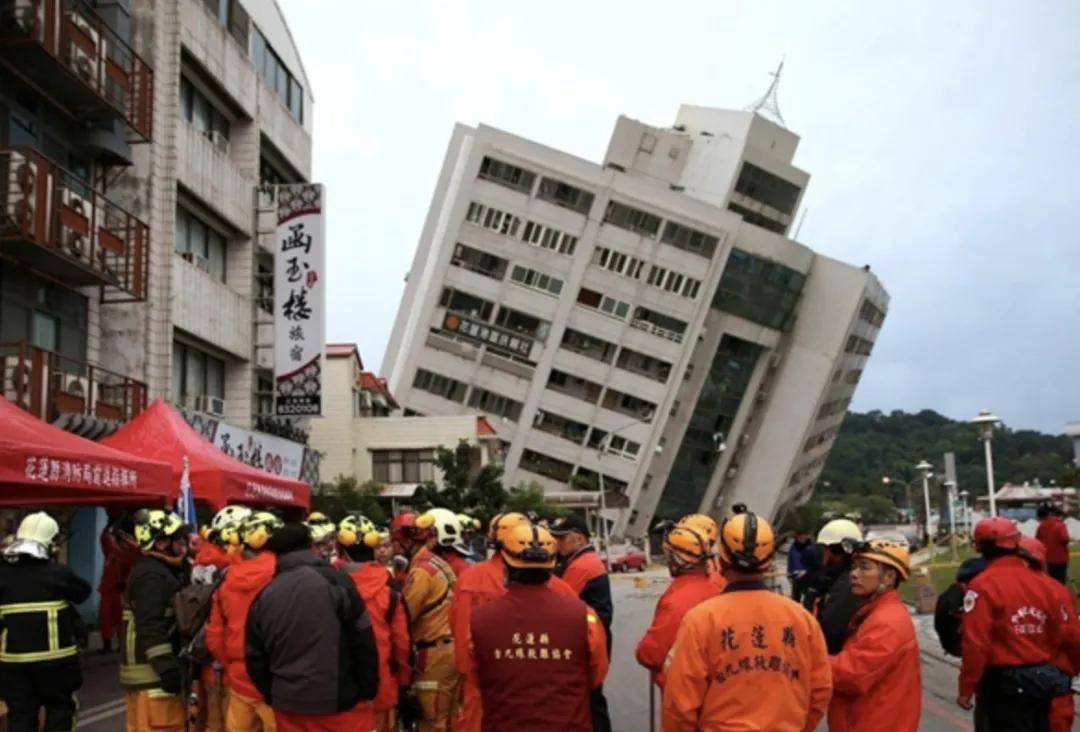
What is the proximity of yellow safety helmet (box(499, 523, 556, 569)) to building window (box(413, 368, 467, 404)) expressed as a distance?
213 feet

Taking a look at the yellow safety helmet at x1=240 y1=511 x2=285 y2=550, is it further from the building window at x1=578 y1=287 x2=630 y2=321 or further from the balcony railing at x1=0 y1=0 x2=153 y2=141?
the building window at x1=578 y1=287 x2=630 y2=321

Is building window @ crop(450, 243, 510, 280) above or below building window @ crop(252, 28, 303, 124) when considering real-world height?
below

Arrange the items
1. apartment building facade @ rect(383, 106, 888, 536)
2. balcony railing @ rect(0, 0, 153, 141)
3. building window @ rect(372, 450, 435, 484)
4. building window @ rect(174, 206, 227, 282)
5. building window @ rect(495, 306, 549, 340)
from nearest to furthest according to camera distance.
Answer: balcony railing @ rect(0, 0, 153, 141)
building window @ rect(174, 206, 227, 282)
building window @ rect(372, 450, 435, 484)
apartment building facade @ rect(383, 106, 888, 536)
building window @ rect(495, 306, 549, 340)

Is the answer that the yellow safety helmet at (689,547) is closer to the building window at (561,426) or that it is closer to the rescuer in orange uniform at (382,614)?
the rescuer in orange uniform at (382,614)

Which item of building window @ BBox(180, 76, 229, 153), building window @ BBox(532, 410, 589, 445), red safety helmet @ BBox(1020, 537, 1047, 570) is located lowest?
building window @ BBox(532, 410, 589, 445)

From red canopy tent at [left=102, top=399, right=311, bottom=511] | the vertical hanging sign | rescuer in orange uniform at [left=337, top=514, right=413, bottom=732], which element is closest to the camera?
rescuer in orange uniform at [left=337, top=514, right=413, bottom=732]

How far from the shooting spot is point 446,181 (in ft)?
247

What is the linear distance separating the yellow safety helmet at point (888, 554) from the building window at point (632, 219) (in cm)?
6512

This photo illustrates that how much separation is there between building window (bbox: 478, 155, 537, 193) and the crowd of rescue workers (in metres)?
60.9

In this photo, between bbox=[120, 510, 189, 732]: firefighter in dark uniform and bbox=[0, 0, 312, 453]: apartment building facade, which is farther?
bbox=[0, 0, 312, 453]: apartment building facade

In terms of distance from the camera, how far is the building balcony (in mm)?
18531

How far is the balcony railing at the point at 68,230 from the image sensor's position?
18.3 m

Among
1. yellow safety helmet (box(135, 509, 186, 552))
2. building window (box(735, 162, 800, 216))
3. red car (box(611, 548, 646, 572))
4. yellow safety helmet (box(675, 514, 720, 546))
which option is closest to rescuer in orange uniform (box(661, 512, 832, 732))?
yellow safety helmet (box(675, 514, 720, 546))

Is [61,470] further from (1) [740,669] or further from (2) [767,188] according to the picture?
(2) [767,188]
